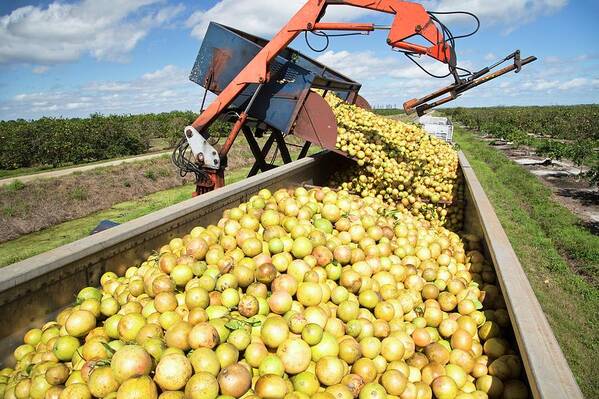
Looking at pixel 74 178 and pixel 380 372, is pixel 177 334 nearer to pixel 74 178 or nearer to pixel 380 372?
pixel 380 372

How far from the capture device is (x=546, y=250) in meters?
8.05

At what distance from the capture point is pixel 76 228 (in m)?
10.4

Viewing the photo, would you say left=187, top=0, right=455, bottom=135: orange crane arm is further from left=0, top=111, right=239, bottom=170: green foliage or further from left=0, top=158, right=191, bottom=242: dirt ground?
left=0, top=111, right=239, bottom=170: green foliage

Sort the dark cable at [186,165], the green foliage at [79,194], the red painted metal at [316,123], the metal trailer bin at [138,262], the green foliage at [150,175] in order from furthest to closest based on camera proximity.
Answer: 1. the green foliage at [150,175]
2. the green foliage at [79,194]
3. the red painted metal at [316,123]
4. the dark cable at [186,165]
5. the metal trailer bin at [138,262]

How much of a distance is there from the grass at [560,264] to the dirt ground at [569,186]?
0.45 meters

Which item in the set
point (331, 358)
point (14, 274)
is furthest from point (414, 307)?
point (14, 274)

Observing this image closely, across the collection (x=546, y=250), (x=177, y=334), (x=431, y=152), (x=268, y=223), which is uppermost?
(x=431, y=152)

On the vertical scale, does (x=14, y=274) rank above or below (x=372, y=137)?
below

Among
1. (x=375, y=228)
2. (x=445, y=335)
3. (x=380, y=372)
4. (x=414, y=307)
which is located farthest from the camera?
(x=375, y=228)

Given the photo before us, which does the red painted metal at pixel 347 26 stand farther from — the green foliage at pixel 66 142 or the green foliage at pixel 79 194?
the green foliage at pixel 66 142

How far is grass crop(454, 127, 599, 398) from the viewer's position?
16.3 ft

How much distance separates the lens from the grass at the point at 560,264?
4965mm

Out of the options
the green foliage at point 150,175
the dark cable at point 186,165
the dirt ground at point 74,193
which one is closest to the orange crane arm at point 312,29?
the dark cable at point 186,165

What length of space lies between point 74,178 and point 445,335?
1357 centimetres
